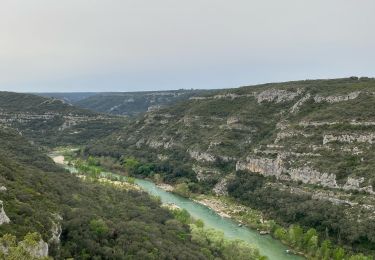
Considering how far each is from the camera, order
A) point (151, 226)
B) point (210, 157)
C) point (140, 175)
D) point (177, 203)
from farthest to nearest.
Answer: point (140, 175) → point (210, 157) → point (177, 203) → point (151, 226)

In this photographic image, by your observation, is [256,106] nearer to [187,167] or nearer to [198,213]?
[187,167]

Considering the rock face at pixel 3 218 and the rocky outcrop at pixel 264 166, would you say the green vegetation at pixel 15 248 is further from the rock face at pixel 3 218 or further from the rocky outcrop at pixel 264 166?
the rocky outcrop at pixel 264 166

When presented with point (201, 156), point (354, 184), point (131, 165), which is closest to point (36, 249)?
point (354, 184)

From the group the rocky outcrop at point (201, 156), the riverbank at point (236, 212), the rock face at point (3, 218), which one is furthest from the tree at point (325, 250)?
the rocky outcrop at point (201, 156)

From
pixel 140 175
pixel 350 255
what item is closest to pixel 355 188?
pixel 350 255

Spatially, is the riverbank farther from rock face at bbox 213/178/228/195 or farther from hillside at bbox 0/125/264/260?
hillside at bbox 0/125/264/260
